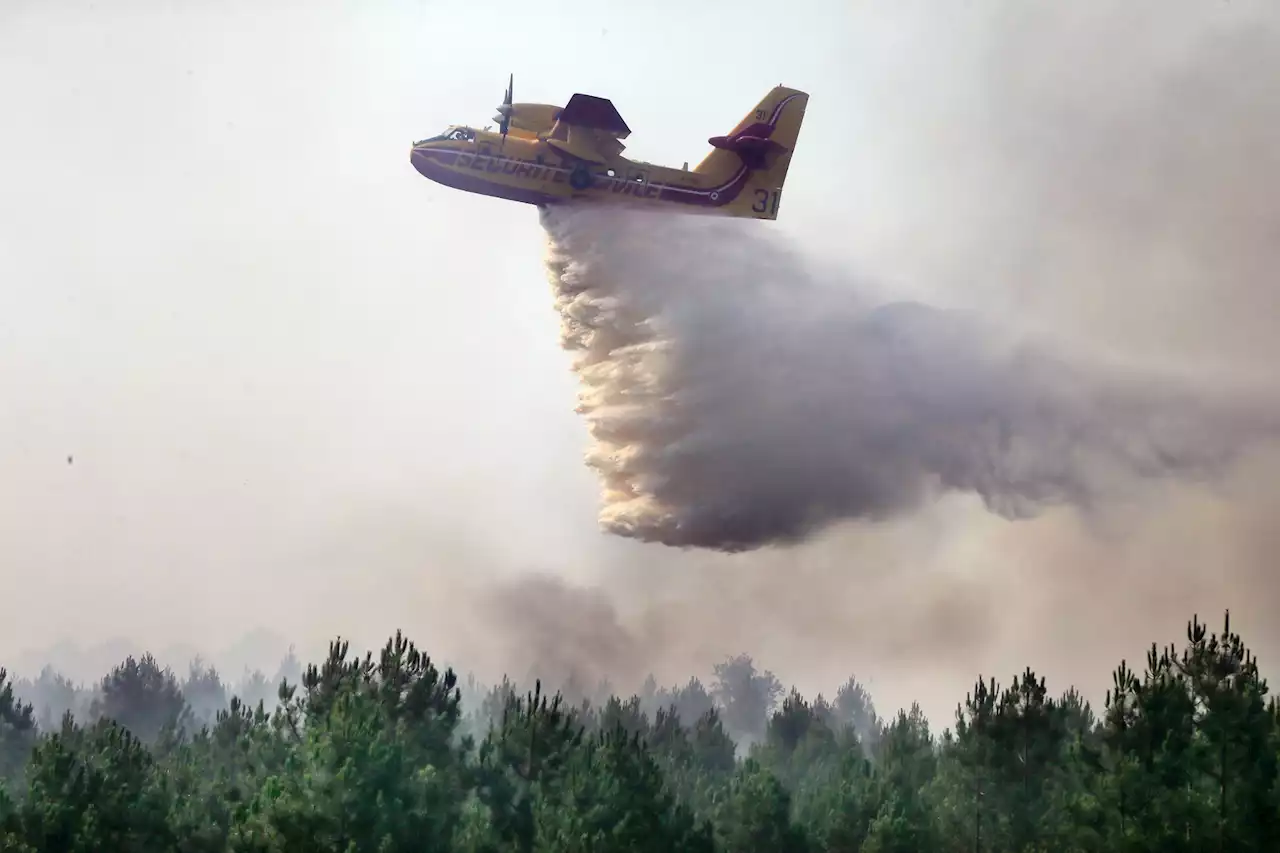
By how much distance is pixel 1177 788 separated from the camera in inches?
1699

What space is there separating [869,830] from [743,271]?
940 inches

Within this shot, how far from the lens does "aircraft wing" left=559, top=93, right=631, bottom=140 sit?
143 feet

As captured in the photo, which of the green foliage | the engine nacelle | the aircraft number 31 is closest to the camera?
the green foliage

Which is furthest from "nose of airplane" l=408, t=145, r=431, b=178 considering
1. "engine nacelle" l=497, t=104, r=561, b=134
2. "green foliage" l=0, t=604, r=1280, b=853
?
"green foliage" l=0, t=604, r=1280, b=853

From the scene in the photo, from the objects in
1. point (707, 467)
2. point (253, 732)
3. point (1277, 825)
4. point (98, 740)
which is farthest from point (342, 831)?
point (1277, 825)

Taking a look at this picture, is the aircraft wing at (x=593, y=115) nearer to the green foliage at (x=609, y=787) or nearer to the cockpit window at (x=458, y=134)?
the cockpit window at (x=458, y=134)

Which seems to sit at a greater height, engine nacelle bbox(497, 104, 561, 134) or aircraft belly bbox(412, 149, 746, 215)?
engine nacelle bbox(497, 104, 561, 134)

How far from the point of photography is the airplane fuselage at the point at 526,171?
43812mm

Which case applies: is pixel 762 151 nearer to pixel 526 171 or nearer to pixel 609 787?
pixel 526 171

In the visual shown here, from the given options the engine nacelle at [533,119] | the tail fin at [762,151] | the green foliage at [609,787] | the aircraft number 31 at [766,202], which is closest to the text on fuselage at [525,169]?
the engine nacelle at [533,119]

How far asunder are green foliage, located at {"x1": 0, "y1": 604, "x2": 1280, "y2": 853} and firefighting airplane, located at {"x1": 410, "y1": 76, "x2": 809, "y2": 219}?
17.5 m

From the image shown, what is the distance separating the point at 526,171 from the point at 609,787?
19.6 metres

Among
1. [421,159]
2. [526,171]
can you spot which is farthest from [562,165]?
[421,159]

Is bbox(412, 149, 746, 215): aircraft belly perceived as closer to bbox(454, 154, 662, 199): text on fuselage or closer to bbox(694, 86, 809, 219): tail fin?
bbox(454, 154, 662, 199): text on fuselage
